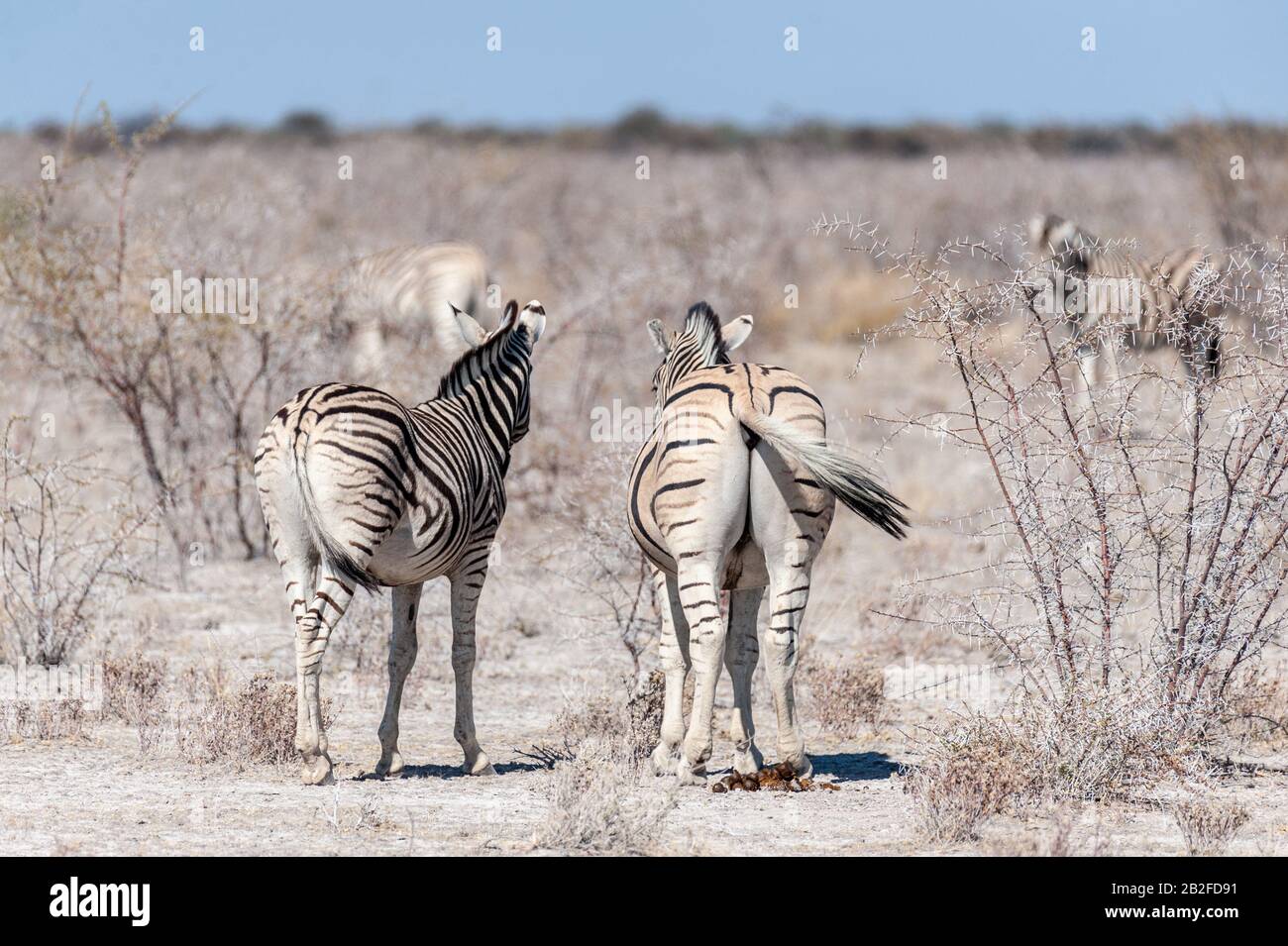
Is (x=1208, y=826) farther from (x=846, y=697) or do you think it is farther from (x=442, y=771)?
(x=442, y=771)

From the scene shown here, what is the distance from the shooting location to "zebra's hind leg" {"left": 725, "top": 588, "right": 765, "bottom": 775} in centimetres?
701

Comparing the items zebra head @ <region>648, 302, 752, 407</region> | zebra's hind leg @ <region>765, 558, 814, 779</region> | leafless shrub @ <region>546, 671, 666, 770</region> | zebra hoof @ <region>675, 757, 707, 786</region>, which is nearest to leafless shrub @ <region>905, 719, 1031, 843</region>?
zebra's hind leg @ <region>765, 558, 814, 779</region>

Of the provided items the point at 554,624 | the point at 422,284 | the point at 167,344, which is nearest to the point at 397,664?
the point at 554,624

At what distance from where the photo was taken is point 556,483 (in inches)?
471

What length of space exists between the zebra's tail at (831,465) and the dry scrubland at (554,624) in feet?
1.88

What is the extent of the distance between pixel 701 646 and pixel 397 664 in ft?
4.74

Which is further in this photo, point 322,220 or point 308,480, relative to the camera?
point 322,220

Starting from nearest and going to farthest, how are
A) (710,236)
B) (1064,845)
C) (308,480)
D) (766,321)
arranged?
1. (1064,845)
2. (308,480)
3. (710,236)
4. (766,321)

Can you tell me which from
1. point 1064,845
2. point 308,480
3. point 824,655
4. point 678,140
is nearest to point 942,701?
point 824,655

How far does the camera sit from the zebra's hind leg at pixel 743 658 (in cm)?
701

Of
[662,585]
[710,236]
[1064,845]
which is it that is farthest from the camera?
[710,236]

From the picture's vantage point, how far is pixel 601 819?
18.9ft
